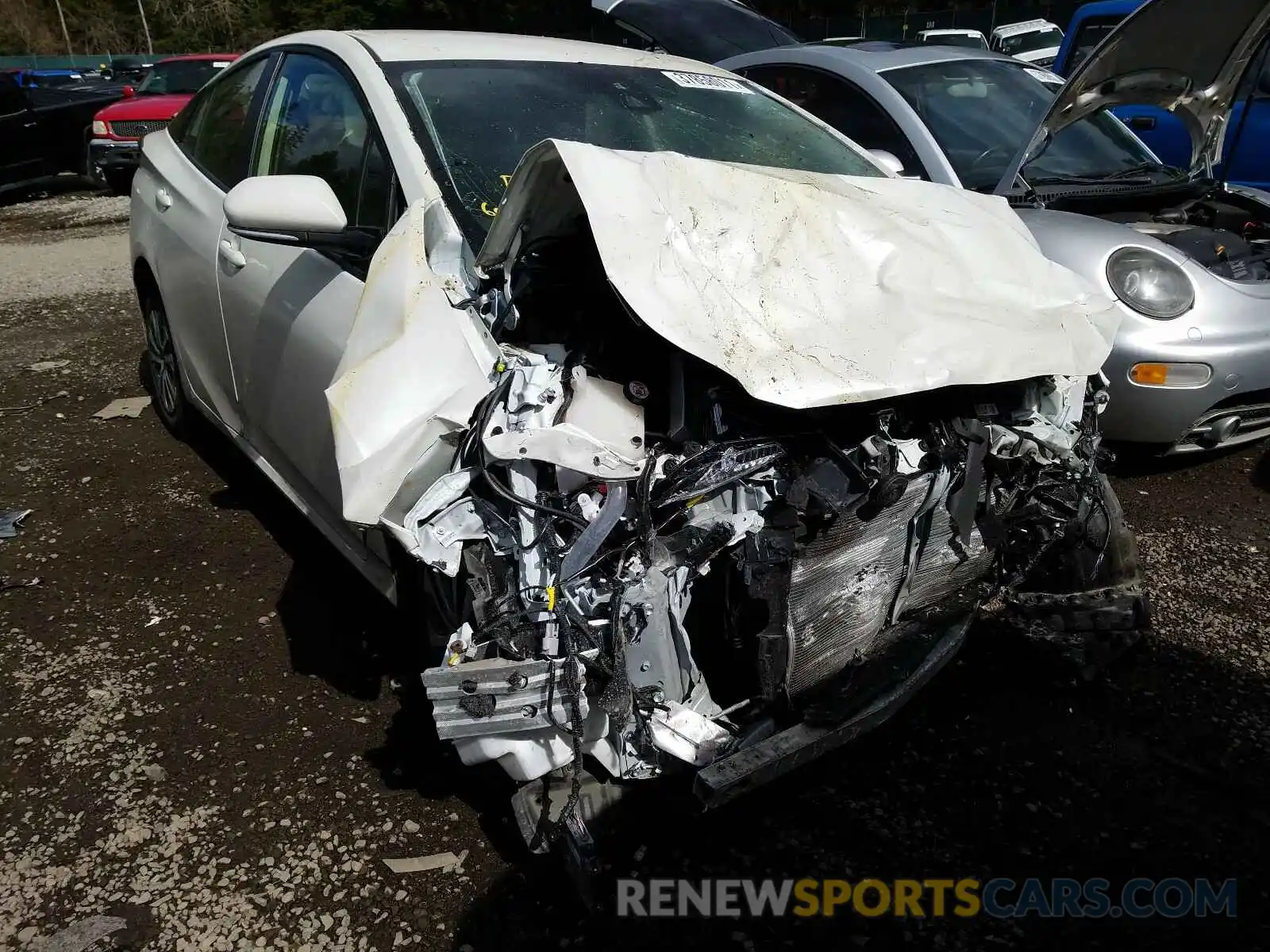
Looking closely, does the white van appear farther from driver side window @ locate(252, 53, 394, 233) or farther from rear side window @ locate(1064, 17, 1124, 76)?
driver side window @ locate(252, 53, 394, 233)

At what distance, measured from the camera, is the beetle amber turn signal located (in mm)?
3264

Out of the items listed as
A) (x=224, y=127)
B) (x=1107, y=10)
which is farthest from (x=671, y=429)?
(x=1107, y=10)

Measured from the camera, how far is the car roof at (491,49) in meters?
2.76

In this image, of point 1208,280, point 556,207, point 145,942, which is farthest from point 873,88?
point 145,942

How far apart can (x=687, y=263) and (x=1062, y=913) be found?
1588 mm

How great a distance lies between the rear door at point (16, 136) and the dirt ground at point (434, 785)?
32.8ft

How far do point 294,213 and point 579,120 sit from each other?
875 mm

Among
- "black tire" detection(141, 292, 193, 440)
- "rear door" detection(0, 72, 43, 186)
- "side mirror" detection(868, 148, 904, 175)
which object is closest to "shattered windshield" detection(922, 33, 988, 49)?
"rear door" detection(0, 72, 43, 186)

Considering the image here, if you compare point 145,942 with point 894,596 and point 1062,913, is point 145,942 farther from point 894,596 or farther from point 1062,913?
point 1062,913

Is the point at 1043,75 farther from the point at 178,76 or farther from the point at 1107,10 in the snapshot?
the point at 178,76

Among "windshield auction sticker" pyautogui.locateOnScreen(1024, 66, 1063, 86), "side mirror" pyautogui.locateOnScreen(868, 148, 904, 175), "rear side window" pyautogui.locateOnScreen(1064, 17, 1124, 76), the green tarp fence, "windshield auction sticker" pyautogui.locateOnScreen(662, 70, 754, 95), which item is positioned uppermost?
the green tarp fence

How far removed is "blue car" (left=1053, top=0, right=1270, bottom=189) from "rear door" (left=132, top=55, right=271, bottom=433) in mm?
4358

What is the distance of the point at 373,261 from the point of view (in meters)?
2.16

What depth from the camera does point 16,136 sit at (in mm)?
11094
